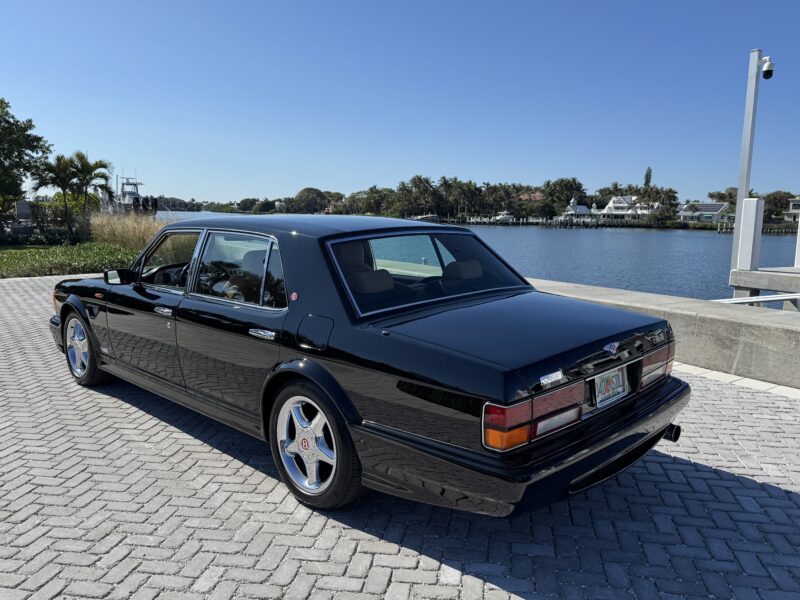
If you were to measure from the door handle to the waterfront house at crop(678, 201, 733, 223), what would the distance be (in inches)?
6394

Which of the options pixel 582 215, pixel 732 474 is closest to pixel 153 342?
pixel 732 474

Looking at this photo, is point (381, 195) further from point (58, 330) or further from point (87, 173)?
point (58, 330)

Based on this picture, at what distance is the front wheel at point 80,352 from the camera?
17.4ft

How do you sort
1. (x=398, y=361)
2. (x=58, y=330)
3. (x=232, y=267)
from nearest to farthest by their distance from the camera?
(x=398, y=361), (x=232, y=267), (x=58, y=330)

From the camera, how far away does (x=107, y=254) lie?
17.8 m

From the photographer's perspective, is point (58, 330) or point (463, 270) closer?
point (463, 270)

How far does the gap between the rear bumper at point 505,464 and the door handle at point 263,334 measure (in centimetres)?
77

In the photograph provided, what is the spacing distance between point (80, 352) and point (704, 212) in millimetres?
171654

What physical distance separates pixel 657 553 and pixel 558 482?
0.83 m

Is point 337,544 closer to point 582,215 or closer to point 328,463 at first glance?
point 328,463

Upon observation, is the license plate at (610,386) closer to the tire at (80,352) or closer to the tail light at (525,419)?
the tail light at (525,419)

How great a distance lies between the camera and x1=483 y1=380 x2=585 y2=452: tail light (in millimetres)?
2346

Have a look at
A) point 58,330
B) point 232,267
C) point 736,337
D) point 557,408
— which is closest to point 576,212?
point 736,337

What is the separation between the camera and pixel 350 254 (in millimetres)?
3289
